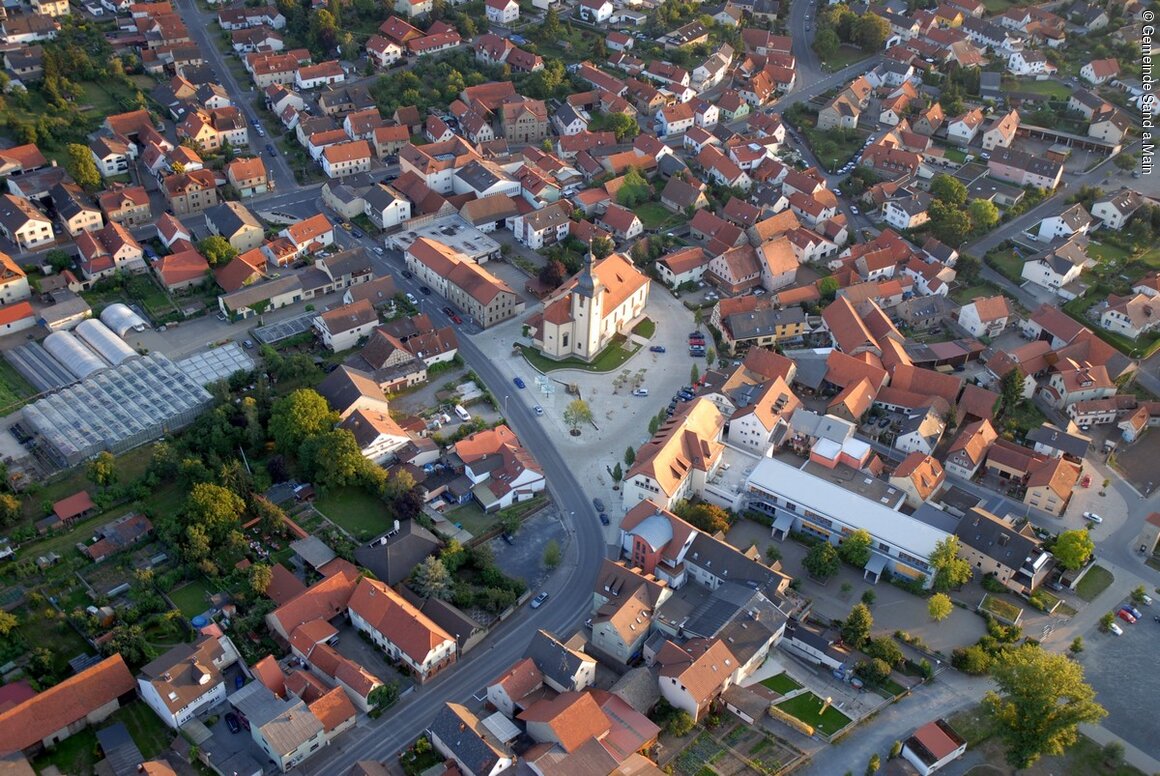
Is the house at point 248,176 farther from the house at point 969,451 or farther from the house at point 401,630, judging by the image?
the house at point 969,451

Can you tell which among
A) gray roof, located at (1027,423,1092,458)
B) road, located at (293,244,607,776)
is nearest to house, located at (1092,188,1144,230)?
gray roof, located at (1027,423,1092,458)

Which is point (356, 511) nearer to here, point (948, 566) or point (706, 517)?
point (706, 517)

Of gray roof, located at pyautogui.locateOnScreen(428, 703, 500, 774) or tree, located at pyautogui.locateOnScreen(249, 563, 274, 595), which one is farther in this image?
tree, located at pyautogui.locateOnScreen(249, 563, 274, 595)

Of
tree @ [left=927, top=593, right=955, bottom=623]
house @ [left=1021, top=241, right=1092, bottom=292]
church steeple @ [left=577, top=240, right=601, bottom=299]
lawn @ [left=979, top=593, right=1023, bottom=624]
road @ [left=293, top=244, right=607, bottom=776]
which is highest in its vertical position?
church steeple @ [left=577, top=240, right=601, bottom=299]

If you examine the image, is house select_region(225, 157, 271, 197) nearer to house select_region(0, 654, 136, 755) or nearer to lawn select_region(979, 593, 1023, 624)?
house select_region(0, 654, 136, 755)

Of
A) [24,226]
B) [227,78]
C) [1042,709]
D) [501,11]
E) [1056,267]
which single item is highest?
[501,11]

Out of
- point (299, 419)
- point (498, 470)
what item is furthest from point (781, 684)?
point (299, 419)
